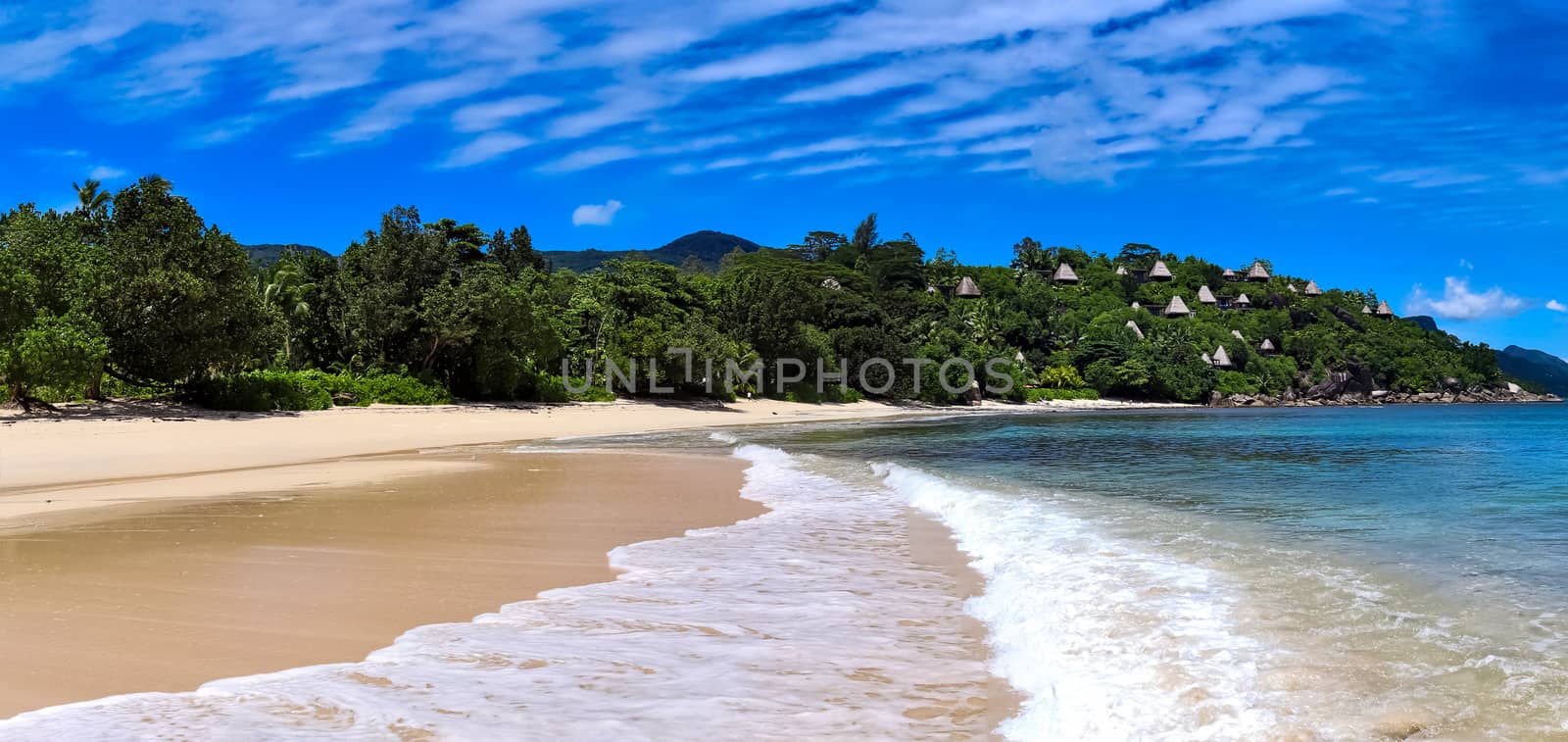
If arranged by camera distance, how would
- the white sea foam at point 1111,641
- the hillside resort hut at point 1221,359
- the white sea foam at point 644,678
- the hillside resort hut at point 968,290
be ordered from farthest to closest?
1. the hillside resort hut at point 968,290
2. the hillside resort hut at point 1221,359
3. the white sea foam at point 1111,641
4. the white sea foam at point 644,678

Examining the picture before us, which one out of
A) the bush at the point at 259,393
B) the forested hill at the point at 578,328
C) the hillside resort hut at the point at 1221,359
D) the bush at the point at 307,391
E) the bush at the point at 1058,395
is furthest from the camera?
the hillside resort hut at the point at 1221,359

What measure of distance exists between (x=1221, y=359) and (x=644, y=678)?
10197 cm

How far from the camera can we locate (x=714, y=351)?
45031 millimetres

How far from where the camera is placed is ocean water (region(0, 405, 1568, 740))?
3801mm

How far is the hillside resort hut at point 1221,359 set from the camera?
94.2 meters

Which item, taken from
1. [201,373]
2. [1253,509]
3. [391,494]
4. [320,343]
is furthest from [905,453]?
[320,343]

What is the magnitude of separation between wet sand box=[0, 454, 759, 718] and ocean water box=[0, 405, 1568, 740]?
1.25 feet

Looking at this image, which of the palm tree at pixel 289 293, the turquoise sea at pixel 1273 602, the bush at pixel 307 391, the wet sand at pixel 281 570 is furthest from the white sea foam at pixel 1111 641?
the palm tree at pixel 289 293

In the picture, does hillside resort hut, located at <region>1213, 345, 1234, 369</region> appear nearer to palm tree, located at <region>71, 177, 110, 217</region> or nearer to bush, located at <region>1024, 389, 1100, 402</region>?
bush, located at <region>1024, 389, 1100, 402</region>

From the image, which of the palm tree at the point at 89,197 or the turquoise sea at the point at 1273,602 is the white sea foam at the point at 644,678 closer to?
the turquoise sea at the point at 1273,602

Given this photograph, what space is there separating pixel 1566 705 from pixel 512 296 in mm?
36858

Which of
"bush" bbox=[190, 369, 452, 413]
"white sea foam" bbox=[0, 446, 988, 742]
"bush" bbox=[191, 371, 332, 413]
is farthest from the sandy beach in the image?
"white sea foam" bbox=[0, 446, 988, 742]

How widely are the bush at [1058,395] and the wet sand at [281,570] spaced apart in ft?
204

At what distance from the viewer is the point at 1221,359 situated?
94.2 metres
